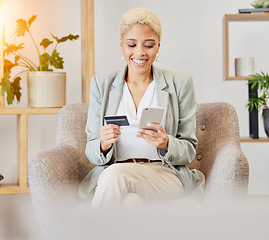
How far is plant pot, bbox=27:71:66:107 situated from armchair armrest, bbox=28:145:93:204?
65cm

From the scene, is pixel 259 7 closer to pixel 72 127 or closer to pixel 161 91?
pixel 161 91

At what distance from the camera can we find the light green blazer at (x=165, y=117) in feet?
5.98

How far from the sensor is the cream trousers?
59.4 inches

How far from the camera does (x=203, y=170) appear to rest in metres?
2.13

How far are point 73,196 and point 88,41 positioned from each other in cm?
116

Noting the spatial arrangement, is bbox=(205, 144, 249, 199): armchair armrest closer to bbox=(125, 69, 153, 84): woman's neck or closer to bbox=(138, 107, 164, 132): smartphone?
bbox=(138, 107, 164, 132): smartphone

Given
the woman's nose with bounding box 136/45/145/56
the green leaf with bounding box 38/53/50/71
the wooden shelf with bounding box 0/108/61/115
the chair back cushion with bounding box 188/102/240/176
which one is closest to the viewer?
the woman's nose with bounding box 136/45/145/56

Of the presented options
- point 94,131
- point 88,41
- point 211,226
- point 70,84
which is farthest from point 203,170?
point 211,226

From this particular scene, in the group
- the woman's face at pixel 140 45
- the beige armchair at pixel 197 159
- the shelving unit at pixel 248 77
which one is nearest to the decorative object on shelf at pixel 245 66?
the shelving unit at pixel 248 77

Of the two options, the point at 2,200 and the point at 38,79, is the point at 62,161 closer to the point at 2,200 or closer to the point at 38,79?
the point at 38,79

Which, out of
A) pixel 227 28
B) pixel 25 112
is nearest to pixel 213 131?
pixel 227 28

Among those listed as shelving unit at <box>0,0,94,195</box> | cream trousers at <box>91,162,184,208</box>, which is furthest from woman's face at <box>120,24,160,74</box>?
shelving unit at <box>0,0,94,195</box>

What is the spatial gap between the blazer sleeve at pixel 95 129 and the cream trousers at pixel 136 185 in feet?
0.51

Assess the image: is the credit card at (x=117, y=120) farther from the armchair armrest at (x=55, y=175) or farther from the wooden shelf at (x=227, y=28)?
the wooden shelf at (x=227, y=28)
